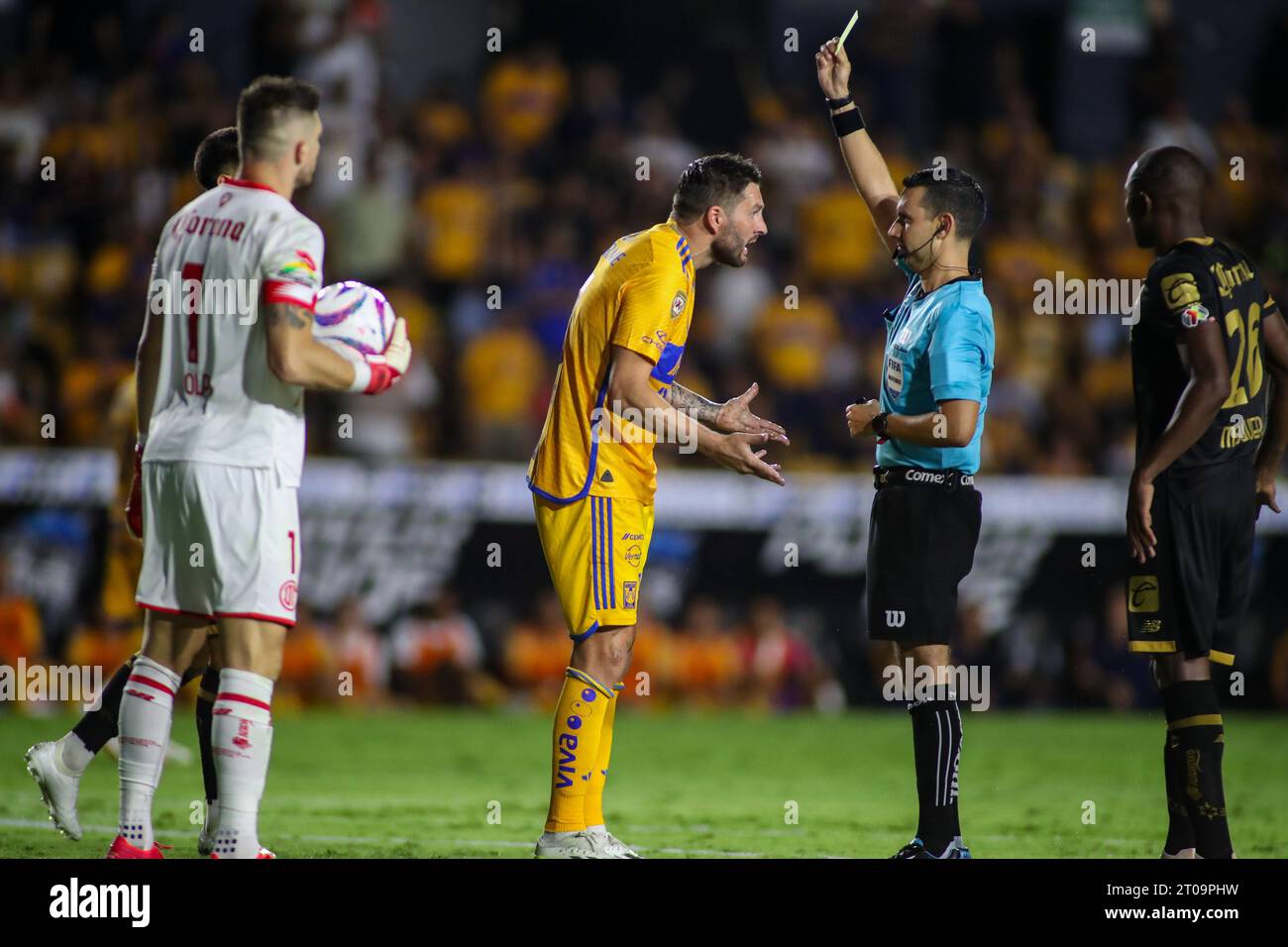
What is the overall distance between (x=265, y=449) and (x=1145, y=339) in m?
3.33

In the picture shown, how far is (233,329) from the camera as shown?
200 inches

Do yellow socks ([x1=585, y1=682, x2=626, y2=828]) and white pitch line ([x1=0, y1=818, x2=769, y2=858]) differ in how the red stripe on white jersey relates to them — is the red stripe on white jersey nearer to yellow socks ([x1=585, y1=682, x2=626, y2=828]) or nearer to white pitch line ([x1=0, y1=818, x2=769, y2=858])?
yellow socks ([x1=585, y1=682, x2=626, y2=828])

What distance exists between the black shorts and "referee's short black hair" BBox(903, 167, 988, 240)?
123 centimetres

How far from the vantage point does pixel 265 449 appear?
5.06 m

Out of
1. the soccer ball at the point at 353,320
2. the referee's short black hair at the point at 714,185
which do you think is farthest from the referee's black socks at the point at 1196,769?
the soccer ball at the point at 353,320

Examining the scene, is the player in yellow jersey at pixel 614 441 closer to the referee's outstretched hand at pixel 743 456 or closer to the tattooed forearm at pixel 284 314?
the referee's outstretched hand at pixel 743 456

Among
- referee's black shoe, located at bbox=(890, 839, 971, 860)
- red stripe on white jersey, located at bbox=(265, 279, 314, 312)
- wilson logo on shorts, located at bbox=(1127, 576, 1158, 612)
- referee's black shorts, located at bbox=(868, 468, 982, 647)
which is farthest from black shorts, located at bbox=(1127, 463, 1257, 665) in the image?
red stripe on white jersey, located at bbox=(265, 279, 314, 312)

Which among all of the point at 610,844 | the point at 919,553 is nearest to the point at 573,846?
the point at 610,844

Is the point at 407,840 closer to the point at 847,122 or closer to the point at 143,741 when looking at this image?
the point at 143,741

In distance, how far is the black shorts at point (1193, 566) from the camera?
19.0 ft

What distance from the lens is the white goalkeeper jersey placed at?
16.5ft

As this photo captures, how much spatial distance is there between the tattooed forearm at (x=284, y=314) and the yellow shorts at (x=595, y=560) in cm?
133

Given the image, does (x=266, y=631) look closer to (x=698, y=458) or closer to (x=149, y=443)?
(x=149, y=443)
